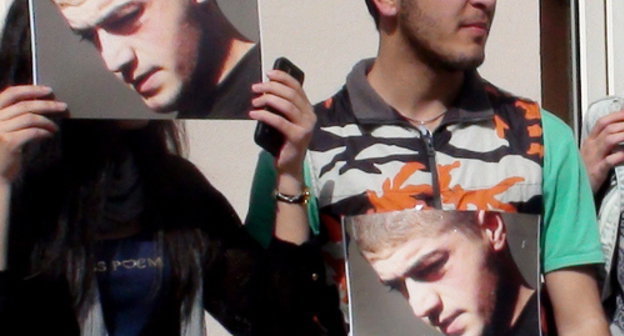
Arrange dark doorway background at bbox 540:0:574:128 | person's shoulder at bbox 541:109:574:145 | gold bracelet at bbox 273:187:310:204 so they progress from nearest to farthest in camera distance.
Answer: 1. gold bracelet at bbox 273:187:310:204
2. person's shoulder at bbox 541:109:574:145
3. dark doorway background at bbox 540:0:574:128

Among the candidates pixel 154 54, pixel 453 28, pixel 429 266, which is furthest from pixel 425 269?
pixel 154 54

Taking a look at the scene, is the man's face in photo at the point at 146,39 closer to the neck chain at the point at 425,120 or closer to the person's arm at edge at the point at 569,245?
the neck chain at the point at 425,120

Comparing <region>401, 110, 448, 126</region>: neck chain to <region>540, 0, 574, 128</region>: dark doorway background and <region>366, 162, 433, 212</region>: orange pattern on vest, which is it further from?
<region>540, 0, 574, 128</region>: dark doorway background

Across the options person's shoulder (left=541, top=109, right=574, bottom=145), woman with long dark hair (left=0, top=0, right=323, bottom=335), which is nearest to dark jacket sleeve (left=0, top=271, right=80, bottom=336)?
woman with long dark hair (left=0, top=0, right=323, bottom=335)

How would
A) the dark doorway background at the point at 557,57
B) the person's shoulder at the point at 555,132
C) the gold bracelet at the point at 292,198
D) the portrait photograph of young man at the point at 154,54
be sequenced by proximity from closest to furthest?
the portrait photograph of young man at the point at 154,54
the gold bracelet at the point at 292,198
the person's shoulder at the point at 555,132
the dark doorway background at the point at 557,57

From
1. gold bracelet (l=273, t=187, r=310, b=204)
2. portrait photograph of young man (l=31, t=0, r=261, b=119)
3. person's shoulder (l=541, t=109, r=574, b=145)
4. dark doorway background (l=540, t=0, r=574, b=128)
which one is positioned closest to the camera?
portrait photograph of young man (l=31, t=0, r=261, b=119)

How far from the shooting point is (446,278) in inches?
66.3

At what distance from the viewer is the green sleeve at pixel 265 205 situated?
1.72 meters

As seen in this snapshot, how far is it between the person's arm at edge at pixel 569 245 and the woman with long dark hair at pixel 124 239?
0.38 metres

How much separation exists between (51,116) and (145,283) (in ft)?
0.99

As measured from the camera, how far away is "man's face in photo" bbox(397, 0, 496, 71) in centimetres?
174

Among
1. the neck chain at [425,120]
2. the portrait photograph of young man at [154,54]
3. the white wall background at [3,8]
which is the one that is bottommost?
the neck chain at [425,120]

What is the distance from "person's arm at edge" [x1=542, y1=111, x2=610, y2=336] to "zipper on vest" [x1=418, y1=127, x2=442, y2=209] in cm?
17

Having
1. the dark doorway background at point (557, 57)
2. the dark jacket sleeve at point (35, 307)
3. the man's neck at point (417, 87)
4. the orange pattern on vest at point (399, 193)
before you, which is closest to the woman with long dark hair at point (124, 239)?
the dark jacket sleeve at point (35, 307)
